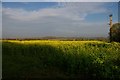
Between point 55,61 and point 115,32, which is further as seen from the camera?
point 115,32

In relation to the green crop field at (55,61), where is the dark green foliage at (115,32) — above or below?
above

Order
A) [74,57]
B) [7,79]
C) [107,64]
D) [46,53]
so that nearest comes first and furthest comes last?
[7,79] < [107,64] < [74,57] < [46,53]

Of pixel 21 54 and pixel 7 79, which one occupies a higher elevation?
pixel 21 54

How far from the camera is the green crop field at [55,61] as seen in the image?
758 cm

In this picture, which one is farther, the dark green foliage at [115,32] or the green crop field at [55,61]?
the dark green foliage at [115,32]

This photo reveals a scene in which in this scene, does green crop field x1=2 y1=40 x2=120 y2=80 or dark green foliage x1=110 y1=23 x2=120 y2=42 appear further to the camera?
dark green foliage x1=110 y1=23 x2=120 y2=42

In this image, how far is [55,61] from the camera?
8297 mm

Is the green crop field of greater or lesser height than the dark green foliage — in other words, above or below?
below

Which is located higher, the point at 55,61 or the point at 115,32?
the point at 115,32

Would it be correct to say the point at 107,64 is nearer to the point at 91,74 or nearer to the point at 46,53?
the point at 91,74

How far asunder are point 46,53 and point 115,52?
2361mm

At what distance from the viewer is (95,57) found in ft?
27.9

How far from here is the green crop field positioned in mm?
7582

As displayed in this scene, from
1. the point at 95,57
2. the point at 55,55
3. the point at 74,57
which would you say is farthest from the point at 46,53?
the point at 95,57
